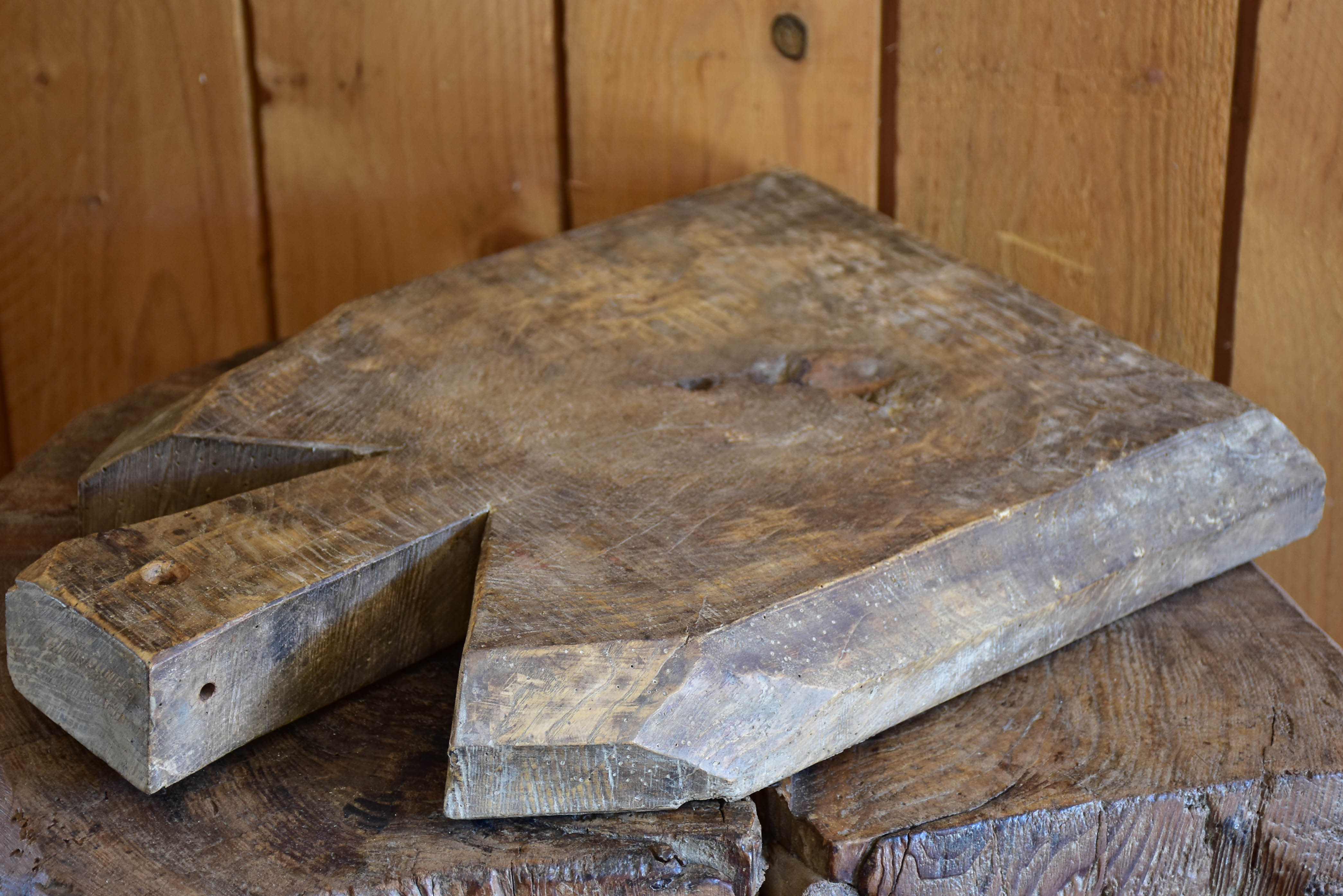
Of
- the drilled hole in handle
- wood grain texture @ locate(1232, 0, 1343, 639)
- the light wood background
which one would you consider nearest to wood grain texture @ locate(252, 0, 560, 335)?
the light wood background

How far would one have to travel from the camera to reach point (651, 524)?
734 mm

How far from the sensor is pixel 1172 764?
68cm

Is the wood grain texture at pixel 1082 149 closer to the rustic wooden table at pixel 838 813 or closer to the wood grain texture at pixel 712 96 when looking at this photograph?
the wood grain texture at pixel 712 96

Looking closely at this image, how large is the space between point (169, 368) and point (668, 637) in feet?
3.31

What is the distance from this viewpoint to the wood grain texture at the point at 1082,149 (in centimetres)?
116

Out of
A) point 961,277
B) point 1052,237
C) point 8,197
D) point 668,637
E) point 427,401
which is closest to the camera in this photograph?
point 668,637

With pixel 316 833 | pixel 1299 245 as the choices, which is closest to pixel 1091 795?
pixel 316 833

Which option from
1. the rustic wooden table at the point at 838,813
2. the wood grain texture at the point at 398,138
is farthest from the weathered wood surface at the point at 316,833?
the wood grain texture at the point at 398,138

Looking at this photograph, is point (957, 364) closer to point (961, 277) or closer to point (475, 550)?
point (961, 277)

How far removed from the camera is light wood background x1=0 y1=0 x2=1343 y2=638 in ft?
3.84

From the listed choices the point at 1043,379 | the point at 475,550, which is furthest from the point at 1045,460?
the point at 475,550

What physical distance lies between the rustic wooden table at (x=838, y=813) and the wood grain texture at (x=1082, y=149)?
1.82 ft

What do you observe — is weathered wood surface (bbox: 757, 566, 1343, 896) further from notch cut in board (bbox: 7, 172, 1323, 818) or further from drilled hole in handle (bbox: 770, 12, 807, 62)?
drilled hole in handle (bbox: 770, 12, 807, 62)

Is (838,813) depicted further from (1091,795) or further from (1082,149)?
(1082,149)
